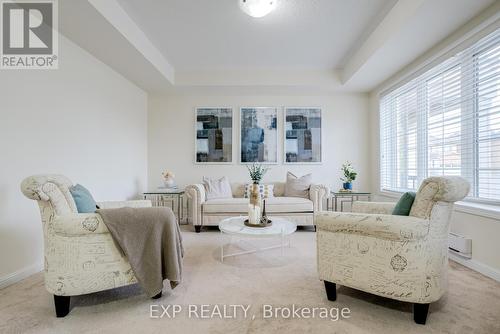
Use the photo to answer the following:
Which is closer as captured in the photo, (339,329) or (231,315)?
(339,329)

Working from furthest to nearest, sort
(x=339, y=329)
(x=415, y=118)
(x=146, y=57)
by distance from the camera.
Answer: (x=415, y=118), (x=146, y=57), (x=339, y=329)

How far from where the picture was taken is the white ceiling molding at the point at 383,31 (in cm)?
235

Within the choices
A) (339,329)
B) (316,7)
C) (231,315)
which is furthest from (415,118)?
(231,315)

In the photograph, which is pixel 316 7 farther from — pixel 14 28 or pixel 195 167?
pixel 195 167

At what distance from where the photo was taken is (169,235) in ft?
5.56

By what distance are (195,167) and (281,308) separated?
11.2ft

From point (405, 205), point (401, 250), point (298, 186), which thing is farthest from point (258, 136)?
point (401, 250)

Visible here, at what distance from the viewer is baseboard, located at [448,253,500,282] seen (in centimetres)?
216

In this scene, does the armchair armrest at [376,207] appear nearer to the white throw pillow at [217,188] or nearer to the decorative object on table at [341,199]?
the decorative object on table at [341,199]

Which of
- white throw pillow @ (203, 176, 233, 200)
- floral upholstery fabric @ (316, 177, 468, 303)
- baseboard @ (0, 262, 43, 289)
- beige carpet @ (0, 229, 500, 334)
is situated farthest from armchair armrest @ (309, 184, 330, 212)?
baseboard @ (0, 262, 43, 289)

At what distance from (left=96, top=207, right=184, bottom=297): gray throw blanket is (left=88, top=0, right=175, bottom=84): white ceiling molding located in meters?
1.88

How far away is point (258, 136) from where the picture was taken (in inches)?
183

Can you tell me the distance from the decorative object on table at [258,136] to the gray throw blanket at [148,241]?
3.05 meters

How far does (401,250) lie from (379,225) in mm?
186
